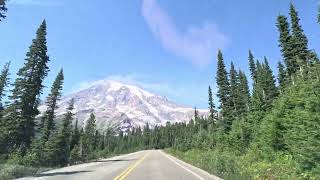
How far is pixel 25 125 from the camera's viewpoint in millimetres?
48500

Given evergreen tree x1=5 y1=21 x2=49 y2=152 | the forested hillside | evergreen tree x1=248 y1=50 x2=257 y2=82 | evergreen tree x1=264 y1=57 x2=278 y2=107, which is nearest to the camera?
the forested hillside

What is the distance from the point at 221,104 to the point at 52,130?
118 ft

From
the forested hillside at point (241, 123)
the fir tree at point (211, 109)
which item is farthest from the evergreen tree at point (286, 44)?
the fir tree at point (211, 109)

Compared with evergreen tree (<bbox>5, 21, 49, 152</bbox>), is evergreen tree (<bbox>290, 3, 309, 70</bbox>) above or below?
above

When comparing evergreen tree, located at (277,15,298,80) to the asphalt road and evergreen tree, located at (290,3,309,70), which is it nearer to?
evergreen tree, located at (290,3,309,70)

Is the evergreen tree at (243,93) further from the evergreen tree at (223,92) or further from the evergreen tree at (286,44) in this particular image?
the evergreen tree at (286,44)

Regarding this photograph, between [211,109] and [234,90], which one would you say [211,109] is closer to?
[211,109]

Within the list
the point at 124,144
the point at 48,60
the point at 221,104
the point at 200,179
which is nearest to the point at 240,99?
the point at 221,104

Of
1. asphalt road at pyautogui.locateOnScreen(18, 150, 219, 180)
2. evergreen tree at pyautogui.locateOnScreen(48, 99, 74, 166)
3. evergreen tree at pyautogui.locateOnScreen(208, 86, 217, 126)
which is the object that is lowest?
asphalt road at pyautogui.locateOnScreen(18, 150, 219, 180)

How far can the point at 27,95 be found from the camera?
49500 mm

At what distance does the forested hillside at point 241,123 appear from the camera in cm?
1712

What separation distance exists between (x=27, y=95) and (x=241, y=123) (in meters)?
28.2

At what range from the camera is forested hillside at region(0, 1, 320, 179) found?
17125 millimetres

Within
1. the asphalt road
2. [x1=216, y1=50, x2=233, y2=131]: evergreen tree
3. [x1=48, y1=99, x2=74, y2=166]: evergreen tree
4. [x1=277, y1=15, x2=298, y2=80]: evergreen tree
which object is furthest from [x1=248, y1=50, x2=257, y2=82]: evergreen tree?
the asphalt road
